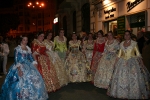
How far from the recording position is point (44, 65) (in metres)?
6.47

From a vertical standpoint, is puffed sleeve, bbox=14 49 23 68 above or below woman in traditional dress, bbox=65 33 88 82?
above

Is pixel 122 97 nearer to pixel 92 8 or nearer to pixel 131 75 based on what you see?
pixel 131 75

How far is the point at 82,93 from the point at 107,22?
8655 mm

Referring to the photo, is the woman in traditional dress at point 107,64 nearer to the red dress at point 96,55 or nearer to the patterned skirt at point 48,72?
the red dress at point 96,55

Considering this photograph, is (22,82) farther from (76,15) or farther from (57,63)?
(76,15)

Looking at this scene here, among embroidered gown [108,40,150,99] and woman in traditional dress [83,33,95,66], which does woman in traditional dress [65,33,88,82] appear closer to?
woman in traditional dress [83,33,95,66]

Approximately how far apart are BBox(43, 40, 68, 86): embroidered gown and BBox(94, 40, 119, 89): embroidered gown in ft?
3.83

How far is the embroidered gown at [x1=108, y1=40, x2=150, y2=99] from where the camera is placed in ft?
17.7

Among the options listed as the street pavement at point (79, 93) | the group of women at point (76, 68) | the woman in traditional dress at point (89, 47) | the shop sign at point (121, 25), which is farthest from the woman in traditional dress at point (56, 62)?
the shop sign at point (121, 25)

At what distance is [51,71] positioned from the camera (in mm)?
6613

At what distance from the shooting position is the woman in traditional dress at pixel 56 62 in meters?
7.12

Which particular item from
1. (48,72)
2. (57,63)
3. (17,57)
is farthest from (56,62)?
(17,57)

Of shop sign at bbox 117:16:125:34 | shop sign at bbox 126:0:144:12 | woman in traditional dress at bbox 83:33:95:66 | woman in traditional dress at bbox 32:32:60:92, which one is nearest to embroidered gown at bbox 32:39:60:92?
woman in traditional dress at bbox 32:32:60:92

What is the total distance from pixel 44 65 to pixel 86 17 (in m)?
11.4
